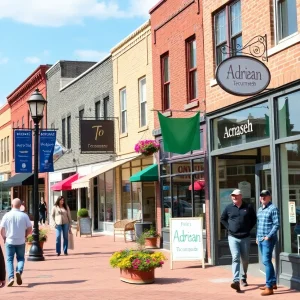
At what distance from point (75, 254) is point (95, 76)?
1020 centimetres

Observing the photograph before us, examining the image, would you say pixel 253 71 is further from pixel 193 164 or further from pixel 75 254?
pixel 75 254

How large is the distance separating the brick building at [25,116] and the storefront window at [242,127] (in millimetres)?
21687

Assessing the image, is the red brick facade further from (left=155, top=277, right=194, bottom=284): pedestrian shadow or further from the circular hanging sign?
(left=155, top=277, right=194, bottom=284): pedestrian shadow

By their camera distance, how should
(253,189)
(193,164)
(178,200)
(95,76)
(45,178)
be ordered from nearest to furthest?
1. (253,189)
2. (193,164)
3. (178,200)
4. (95,76)
5. (45,178)

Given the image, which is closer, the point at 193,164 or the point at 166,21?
the point at 193,164

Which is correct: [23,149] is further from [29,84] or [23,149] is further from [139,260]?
[29,84]

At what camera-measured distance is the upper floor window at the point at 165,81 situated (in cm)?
1838

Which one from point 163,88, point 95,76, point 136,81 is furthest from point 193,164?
point 95,76

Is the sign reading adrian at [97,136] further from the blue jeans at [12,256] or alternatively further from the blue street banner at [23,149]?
the blue jeans at [12,256]

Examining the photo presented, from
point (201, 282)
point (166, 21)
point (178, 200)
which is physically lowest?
point (201, 282)

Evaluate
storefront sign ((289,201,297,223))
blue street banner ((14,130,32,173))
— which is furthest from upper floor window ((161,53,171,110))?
storefront sign ((289,201,297,223))

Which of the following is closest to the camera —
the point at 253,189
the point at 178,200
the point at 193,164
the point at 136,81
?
the point at 253,189

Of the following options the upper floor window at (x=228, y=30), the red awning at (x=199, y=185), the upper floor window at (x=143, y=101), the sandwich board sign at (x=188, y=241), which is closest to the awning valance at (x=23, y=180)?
the upper floor window at (x=143, y=101)

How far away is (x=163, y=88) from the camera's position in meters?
18.5
